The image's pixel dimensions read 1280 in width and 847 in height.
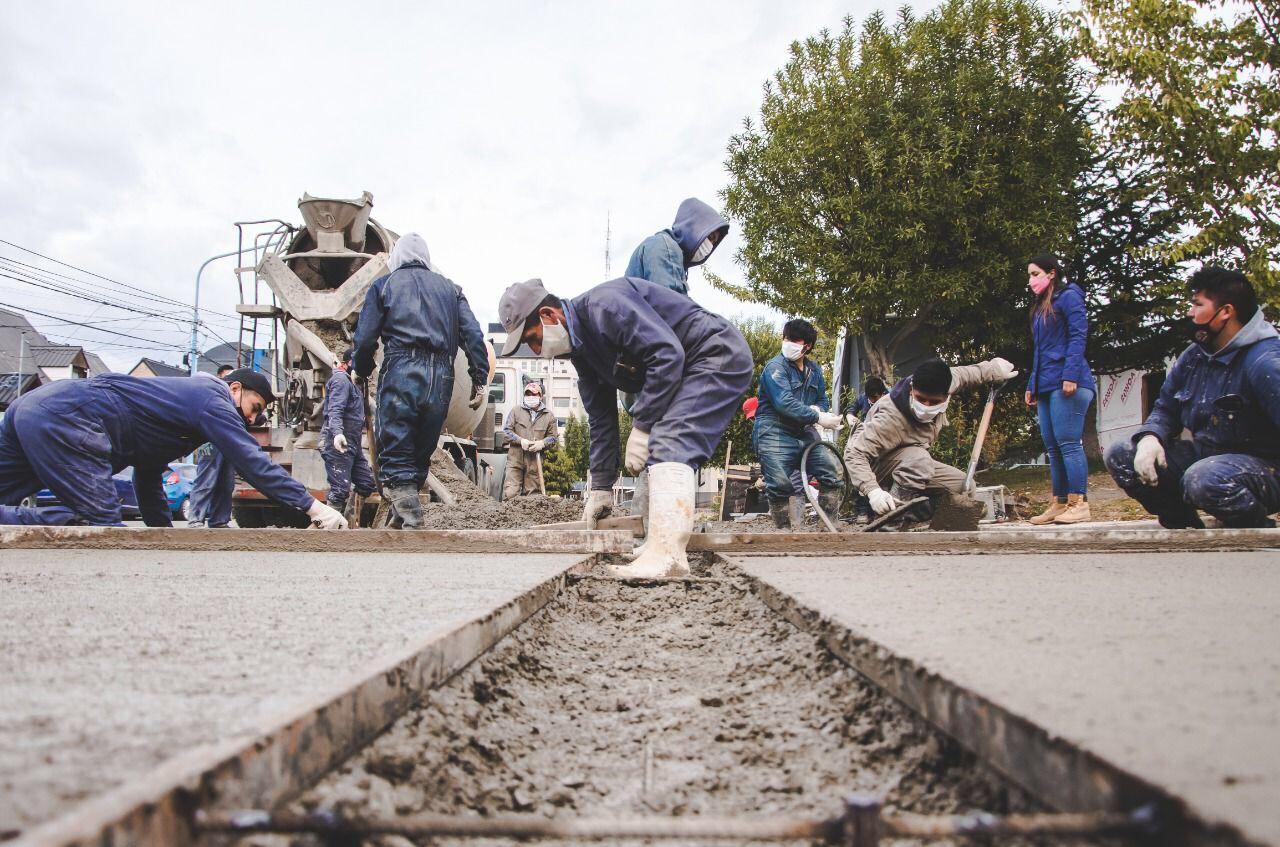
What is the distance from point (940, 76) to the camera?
49.0 ft

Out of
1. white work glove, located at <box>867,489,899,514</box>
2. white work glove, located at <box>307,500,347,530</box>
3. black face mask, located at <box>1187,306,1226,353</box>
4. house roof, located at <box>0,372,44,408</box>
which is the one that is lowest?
white work glove, located at <box>307,500,347,530</box>

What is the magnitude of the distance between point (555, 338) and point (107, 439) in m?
2.73

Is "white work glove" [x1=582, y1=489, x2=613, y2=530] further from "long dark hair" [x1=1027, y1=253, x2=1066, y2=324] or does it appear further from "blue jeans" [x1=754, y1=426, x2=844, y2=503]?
"long dark hair" [x1=1027, y1=253, x2=1066, y2=324]

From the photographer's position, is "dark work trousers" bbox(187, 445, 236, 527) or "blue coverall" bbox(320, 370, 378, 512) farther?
"blue coverall" bbox(320, 370, 378, 512)

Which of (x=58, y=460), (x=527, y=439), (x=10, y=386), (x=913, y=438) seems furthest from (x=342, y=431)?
(x=10, y=386)

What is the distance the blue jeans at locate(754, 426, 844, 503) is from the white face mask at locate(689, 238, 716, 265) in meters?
1.59

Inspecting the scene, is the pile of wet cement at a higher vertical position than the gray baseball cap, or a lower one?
lower

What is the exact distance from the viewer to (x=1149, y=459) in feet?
13.7

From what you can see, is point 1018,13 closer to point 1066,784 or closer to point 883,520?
point 883,520

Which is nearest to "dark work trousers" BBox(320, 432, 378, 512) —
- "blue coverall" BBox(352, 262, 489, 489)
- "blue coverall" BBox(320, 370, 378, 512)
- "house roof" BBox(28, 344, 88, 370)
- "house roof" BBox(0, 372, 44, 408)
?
"blue coverall" BBox(320, 370, 378, 512)

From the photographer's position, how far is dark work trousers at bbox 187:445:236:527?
601 centimetres

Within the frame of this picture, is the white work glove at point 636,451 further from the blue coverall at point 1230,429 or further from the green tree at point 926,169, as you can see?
the green tree at point 926,169

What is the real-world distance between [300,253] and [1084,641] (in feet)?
29.9

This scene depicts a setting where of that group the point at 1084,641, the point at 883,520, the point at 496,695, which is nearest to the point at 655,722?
the point at 496,695
